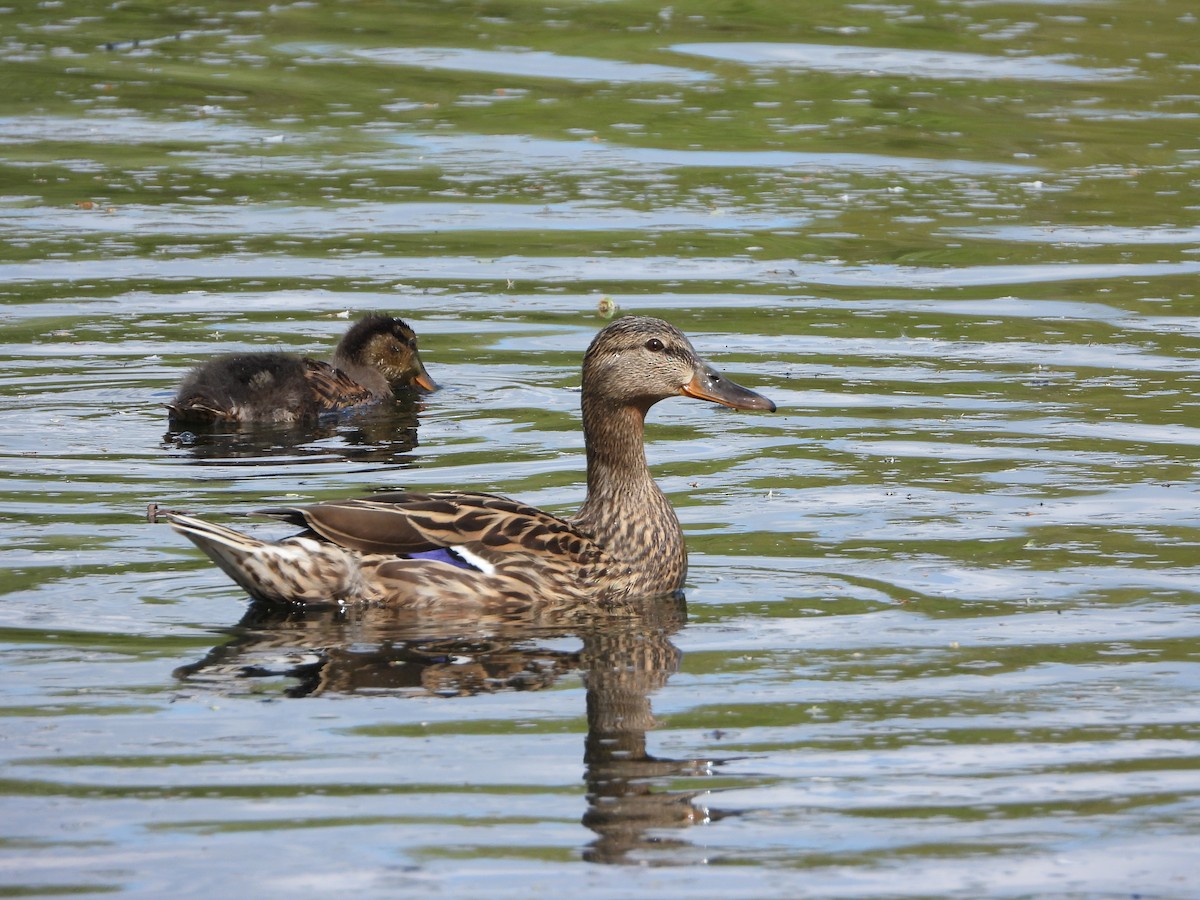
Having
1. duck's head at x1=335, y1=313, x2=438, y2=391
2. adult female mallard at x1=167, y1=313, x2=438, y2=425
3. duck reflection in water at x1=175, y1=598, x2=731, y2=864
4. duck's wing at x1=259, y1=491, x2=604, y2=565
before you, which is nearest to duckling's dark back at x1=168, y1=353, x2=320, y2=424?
adult female mallard at x1=167, y1=313, x2=438, y2=425

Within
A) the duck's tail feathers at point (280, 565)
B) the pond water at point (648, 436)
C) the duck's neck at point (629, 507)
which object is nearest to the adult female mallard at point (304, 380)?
the pond water at point (648, 436)

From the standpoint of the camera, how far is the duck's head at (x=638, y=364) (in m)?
8.52

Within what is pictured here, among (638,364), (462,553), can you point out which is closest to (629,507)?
(638,364)

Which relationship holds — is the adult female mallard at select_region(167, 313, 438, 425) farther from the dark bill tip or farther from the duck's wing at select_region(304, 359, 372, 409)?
the dark bill tip

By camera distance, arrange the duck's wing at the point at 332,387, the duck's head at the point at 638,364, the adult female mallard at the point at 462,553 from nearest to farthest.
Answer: the adult female mallard at the point at 462,553, the duck's head at the point at 638,364, the duck's wing at the point at 332,387

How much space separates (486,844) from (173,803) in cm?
84

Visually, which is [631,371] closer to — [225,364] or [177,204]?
[225,364]

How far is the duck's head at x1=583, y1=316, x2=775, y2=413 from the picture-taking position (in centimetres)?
852

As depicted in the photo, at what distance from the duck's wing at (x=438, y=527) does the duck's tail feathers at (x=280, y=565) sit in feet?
0.26

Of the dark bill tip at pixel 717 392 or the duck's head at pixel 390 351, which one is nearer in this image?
the dark bill tip at pixel 717 392

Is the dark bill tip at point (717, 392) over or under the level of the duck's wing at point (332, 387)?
over

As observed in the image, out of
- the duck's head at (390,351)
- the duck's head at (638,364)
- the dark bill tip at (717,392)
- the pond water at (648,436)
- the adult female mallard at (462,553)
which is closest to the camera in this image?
the pond water at (648,436)

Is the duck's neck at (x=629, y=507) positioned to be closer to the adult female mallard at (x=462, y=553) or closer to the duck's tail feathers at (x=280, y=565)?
the adult female mallard at (x=462, y=553)

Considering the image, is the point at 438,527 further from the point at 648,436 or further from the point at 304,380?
the point at 304,380
